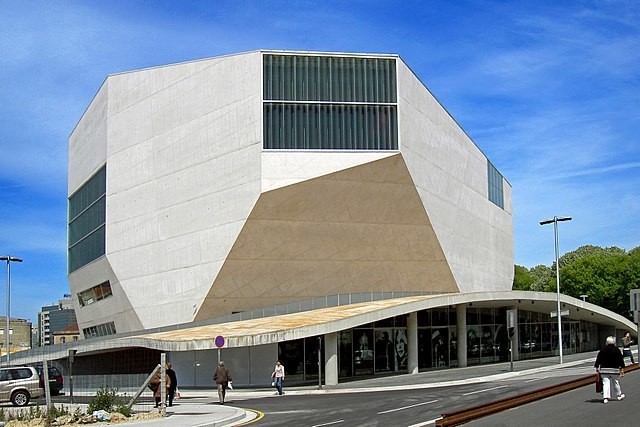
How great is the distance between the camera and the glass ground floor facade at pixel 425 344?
37531mm

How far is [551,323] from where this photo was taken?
55.7 meters

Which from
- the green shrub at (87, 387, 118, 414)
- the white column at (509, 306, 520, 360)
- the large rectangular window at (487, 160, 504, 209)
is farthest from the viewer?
the large rectangular window at (487, 160, 504, 209)

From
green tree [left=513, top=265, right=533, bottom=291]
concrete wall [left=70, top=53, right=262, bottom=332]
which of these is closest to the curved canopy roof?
concrete wall [left=70, top=53, right=262, bottom=332]

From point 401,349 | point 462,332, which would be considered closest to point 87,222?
point 401,349

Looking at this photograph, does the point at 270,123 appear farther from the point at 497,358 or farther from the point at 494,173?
the point at 494,173

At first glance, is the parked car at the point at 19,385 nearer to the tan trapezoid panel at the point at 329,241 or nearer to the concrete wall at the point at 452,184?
the tan trapezoid panel at the point at 329,241

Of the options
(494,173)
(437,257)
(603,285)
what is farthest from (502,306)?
(603,285)

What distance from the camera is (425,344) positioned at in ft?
141

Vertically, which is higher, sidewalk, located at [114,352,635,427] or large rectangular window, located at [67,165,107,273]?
large rectangular window, located at [67,165,107,273]

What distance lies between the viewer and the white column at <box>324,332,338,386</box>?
35.1 metres

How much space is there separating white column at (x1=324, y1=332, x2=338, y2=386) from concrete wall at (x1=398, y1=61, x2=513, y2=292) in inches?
447

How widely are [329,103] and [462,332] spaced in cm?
1530

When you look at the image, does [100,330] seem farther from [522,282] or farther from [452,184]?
[522,282]

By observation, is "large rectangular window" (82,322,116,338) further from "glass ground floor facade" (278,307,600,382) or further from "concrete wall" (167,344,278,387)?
"glass ground floor facade" (278,307,600,382)
